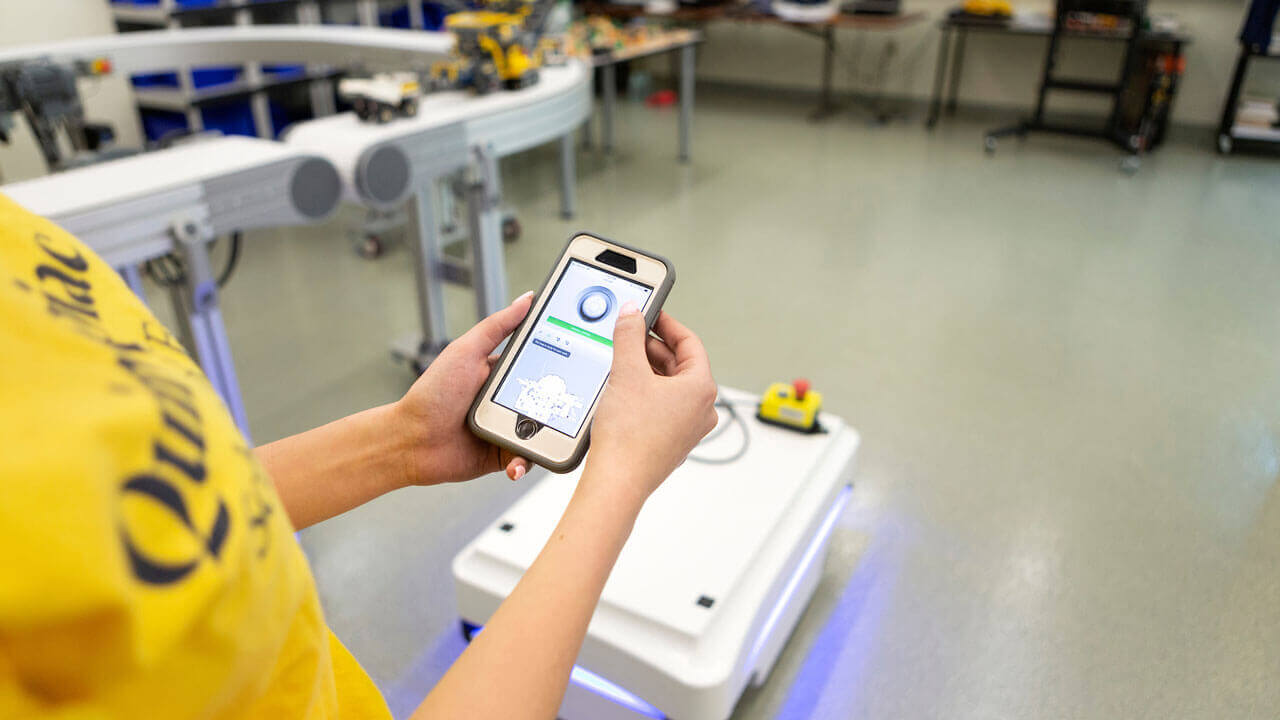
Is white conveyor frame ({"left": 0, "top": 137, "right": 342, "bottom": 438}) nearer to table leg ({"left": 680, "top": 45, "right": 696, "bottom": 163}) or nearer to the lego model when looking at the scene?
the lego model

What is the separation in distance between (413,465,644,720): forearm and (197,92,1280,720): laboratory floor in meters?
0.98

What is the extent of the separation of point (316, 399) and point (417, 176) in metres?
0.77

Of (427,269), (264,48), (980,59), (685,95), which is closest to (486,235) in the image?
(427,269)

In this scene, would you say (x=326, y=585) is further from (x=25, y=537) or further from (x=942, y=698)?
(x=25, y=537)

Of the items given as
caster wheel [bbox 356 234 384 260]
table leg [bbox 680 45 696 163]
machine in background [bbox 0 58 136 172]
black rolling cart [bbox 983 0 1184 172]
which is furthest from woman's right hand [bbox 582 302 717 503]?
black rolling cart [bbox 983 0 1184 172]

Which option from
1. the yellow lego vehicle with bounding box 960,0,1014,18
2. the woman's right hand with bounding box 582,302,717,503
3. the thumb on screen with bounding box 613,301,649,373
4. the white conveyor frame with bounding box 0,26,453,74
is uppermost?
the yellow lego vehicle with bounding box 960,0,1014,18

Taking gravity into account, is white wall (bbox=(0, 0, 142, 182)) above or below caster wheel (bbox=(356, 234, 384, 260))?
above

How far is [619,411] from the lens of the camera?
58 cm

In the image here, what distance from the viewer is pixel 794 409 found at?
1542 mm

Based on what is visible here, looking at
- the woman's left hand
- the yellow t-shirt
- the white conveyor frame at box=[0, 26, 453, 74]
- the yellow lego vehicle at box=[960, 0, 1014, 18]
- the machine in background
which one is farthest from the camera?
the yellow lego vehicle at box=[960, 0, 1014, 18]

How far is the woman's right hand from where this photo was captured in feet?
1.78

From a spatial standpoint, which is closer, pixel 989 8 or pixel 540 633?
pixel 540 633

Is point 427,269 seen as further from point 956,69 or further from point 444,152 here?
point 956,69

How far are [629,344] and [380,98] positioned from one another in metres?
1.43
